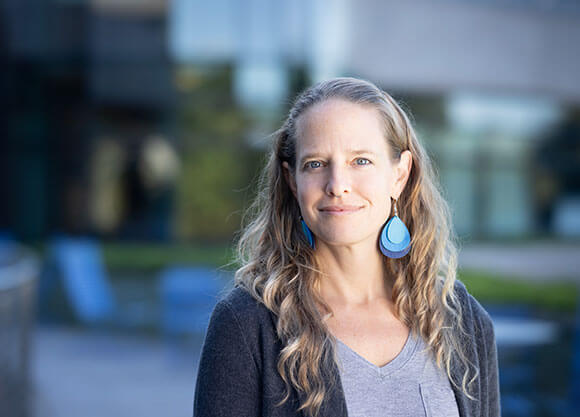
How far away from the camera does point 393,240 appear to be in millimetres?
2098

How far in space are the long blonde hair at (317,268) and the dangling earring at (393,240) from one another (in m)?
0.10

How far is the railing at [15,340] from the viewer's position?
4.94 meters

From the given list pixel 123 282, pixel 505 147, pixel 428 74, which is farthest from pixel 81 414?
pixel 505 147

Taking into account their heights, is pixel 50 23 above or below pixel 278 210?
above

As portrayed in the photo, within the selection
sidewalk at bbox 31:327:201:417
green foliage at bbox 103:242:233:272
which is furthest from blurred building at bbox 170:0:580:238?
sidewalk at bbox 31:327:201:417

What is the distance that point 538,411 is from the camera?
6.23 metres

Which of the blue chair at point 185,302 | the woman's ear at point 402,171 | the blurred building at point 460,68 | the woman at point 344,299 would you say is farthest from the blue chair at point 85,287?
the woman's ear at point 402,171

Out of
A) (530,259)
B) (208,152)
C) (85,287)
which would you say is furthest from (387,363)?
(530,259)

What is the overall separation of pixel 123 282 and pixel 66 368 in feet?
13.2

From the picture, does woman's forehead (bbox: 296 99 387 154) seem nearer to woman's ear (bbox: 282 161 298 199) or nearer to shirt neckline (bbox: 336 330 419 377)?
woman's ear (bbox: 282 161 298 199)

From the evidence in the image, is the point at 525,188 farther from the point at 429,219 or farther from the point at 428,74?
the point at 429,219

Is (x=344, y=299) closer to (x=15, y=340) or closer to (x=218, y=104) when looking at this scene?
(x=15, y=340)

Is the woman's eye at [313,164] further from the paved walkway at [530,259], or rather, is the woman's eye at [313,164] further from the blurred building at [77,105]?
the paved walkway at [530,259]

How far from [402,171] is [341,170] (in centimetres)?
28
